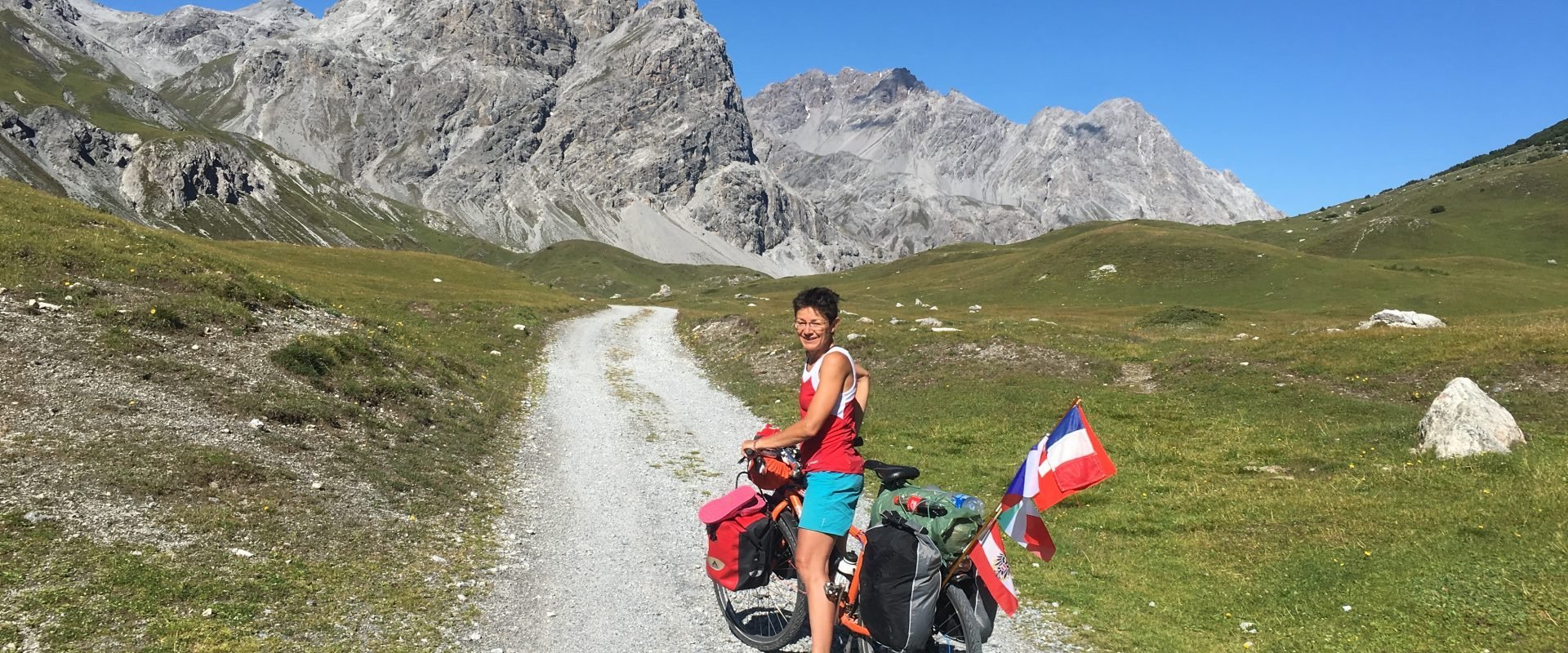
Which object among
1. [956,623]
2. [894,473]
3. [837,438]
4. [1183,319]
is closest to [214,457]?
[837,438]

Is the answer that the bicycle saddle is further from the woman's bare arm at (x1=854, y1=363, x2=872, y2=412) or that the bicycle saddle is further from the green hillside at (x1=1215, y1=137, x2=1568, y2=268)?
the green hillside at (x1=1215, y1=137, x2=1568, y2=268)

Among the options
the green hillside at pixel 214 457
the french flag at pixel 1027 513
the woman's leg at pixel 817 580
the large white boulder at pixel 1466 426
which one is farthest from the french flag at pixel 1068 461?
the large white boulder at pixel 1466 426

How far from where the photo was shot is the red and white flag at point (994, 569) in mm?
7160

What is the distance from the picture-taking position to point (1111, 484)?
16797 millimetres

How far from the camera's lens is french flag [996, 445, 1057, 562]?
23.2 feet

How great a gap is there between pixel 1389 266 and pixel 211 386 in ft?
308

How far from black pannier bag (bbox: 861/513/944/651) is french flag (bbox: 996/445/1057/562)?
77 centimetres

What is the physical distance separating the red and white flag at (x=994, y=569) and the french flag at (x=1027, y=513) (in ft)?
0.66

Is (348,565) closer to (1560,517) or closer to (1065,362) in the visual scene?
(1560,517)

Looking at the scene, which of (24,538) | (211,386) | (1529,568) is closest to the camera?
(24,538)

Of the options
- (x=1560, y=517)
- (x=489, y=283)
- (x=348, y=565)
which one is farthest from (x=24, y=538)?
(x=489, y=283)

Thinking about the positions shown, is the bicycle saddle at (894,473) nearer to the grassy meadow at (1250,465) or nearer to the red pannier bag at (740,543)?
the red pannier bag at (740,543)

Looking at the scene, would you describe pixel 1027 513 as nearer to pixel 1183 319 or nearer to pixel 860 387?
pixel 860 387

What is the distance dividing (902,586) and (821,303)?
300 centimetres
